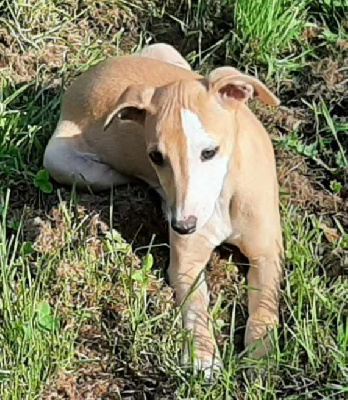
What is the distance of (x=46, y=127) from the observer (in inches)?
212

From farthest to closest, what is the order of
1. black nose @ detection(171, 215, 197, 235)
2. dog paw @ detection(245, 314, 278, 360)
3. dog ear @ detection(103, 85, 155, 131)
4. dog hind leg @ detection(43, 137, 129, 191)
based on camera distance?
dog hind leg @ detection(43, 137, 129, 191) < dog ear @ detection(103, 85, 155, 131) < dog paw @ detection(245, 314, 278, 360) < black nose @ detection(171, 215, 197, 235)

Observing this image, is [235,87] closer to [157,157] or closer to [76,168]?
[157,157]

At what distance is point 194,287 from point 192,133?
0.67 metres

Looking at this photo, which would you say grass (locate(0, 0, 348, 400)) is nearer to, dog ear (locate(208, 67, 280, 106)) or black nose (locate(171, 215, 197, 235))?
black nose (locate(171, 215, 197, 235))

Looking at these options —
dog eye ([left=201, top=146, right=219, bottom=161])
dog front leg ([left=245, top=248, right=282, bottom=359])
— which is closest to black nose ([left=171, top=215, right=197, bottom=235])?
dog eye ([left=201, top=146, right=219, bottom=161])

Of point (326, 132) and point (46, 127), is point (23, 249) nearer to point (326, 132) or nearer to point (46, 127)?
point (46, 127)

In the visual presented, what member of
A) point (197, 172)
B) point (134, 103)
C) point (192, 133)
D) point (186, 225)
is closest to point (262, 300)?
point (186, 225)

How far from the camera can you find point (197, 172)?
158 inches

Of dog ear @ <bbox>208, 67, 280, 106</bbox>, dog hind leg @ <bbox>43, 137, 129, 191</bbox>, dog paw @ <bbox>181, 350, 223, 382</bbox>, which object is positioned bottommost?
dog paw @ <bbox>181, 350, 223, 382</bbox>

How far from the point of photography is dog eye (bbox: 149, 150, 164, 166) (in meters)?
4.10

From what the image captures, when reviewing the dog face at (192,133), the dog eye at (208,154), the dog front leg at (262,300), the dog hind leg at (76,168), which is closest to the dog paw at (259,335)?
the dog front leg at (262,300)

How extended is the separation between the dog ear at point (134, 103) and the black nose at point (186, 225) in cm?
54

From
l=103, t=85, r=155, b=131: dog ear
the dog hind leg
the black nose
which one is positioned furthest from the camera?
the dog hind leg

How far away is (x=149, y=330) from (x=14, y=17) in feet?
7.92
